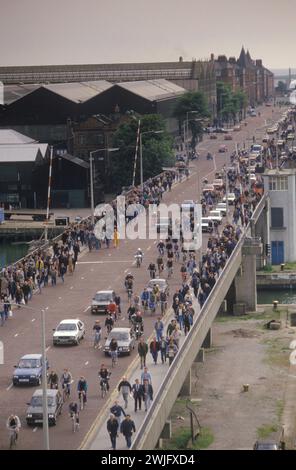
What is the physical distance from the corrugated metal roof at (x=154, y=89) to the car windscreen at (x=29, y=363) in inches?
3807

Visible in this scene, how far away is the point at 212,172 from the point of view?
12100cm

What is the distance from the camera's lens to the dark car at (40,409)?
4275 cm

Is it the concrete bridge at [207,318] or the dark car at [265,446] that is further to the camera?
the dark car at [265,446]

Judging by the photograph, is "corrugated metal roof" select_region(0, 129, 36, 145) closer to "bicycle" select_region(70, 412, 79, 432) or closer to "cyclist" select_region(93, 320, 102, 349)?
"cyclist" select_region(93, 320, 102, 349)

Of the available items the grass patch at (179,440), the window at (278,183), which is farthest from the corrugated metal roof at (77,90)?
the grass patch at (179,440)

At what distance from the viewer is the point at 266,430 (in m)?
52.1

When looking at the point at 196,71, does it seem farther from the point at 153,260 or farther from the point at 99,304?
the point at 99,304

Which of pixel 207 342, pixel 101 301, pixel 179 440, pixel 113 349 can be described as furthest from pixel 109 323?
pixel 207 342

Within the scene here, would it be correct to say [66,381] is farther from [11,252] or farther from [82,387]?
[11,252]

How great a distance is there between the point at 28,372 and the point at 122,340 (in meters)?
5.22

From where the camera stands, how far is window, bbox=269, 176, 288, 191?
98062mm

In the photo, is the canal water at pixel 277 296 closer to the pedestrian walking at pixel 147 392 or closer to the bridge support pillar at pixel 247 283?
the bridge support pillar at pixel 247 283

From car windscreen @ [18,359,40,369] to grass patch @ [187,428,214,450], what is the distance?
18.7 ft

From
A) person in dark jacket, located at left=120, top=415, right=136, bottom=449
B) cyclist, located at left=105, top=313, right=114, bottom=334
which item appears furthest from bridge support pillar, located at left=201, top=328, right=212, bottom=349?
person in dark jacket, located at left=120, top=415, right=136, bottom=449
